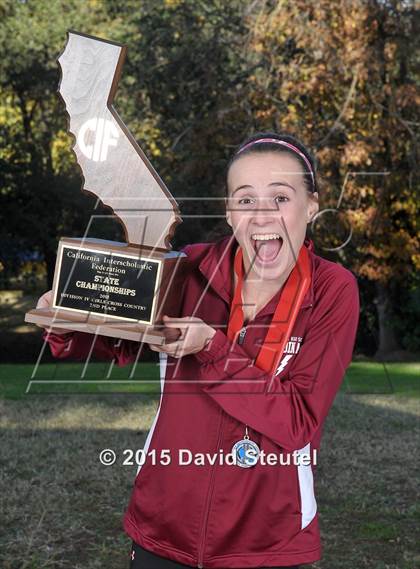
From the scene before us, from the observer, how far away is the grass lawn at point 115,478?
504 centimetres

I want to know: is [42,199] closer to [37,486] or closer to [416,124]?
[416,124]

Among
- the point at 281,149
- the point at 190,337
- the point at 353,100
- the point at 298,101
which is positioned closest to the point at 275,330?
the point at 190,337

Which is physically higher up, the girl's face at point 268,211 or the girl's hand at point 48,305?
the girl's face at point 268,211

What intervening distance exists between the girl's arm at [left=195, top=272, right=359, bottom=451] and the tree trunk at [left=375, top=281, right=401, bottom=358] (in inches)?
670

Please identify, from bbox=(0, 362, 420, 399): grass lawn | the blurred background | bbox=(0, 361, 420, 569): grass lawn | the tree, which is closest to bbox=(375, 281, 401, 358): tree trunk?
the blurred background

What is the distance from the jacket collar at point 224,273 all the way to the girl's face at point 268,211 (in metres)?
0.08

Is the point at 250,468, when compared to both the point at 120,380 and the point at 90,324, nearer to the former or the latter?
the point at 90,324

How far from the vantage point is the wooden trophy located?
2516 millimetres

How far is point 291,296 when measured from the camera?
2.42 m

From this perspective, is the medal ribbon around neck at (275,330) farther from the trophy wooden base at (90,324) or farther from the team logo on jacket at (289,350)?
the trophy wooden base at (90,324)

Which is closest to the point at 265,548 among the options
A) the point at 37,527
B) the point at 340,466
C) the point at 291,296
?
the point at 291,296

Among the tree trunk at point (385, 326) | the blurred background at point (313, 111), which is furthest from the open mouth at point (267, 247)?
the tree trunk at point (385, 326)

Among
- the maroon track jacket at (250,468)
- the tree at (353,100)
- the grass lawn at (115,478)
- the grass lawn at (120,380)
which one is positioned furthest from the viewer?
the tree at (353,100)

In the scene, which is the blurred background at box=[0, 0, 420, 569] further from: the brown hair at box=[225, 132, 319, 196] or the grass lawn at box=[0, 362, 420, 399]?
the brown hair at box=[225, 132, 319, 196]
